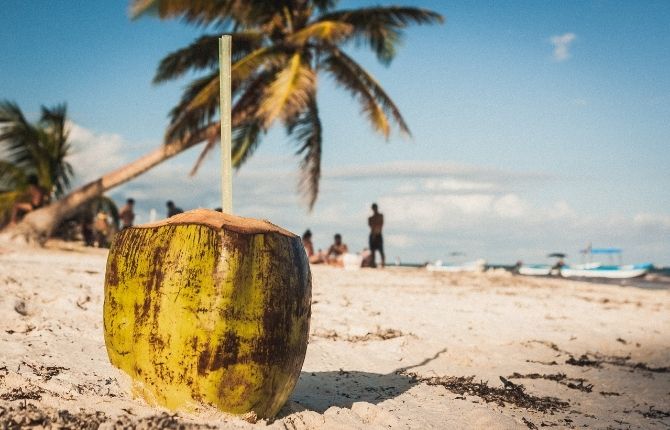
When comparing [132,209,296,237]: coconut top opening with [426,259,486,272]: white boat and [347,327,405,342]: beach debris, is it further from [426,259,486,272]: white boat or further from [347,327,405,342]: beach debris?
[426,259,486,272]: white boat

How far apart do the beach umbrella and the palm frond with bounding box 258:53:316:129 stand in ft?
28.5

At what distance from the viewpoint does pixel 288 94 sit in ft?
35.3

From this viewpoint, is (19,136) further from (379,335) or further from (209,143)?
(379,335)

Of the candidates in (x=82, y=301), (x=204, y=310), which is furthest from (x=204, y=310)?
(x=82, y=301)

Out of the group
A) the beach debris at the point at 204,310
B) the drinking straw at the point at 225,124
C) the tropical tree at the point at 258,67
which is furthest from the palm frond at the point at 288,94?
the beach debris at the point at 204,310

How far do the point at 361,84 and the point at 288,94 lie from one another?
271 cm

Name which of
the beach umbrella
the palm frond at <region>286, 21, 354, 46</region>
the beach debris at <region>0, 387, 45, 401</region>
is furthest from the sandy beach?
the palm frond at <region>286, 21, 354, 46</region>

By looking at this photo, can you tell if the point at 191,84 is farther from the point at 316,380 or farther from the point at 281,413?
the point at 281,413

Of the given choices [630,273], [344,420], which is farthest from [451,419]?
[630,273]

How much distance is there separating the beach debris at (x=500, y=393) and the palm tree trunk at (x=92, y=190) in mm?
9539

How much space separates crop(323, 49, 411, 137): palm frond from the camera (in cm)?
1290

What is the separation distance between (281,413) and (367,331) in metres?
2.65

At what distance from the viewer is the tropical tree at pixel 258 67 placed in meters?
12.0

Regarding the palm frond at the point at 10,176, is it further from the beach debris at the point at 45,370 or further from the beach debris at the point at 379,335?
the beach debris at the point at 45,370
